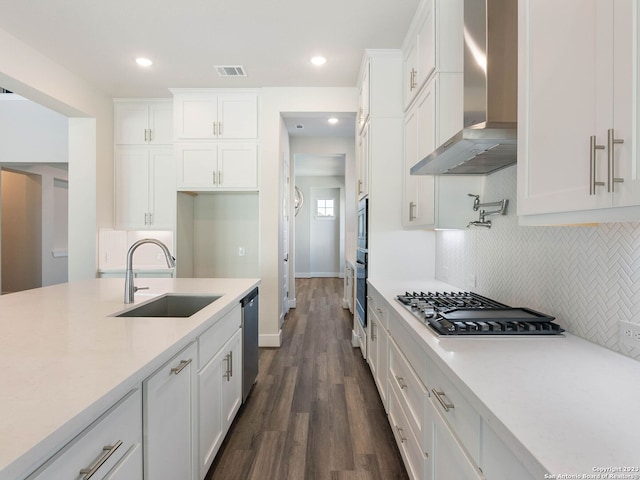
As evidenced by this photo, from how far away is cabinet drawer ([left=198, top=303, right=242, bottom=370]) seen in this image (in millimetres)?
1595

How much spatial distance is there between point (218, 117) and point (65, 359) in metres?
3.35

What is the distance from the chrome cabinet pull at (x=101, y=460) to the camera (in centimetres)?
78

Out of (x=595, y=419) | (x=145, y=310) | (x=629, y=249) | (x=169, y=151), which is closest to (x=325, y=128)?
(x=169, y=151)

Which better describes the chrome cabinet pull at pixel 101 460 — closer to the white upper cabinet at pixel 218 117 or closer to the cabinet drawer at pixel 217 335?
the cabinet drawer at pixel 217 335

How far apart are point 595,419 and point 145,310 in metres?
2.00

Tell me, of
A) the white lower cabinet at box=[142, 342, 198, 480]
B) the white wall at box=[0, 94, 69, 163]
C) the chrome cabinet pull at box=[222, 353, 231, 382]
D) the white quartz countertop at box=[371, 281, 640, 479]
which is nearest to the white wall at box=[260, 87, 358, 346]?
the chrome cabinet pull at box=[222, 353, 231, 382]

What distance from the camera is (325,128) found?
525 cm

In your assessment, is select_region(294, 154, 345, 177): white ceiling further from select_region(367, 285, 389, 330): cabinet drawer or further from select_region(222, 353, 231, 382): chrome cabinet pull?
select_region(222, 353, 231, 382): chrome cabinet pull

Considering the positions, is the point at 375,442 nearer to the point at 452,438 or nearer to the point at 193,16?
the point at 452,438

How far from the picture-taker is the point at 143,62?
10.8 feet

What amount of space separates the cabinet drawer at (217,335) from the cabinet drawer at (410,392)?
966mm

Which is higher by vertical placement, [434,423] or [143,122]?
[143,122]

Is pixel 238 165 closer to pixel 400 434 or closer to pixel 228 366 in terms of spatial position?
pixel 228 366

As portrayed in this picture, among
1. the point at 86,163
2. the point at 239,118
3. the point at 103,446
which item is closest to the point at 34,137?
the point at 86,163
